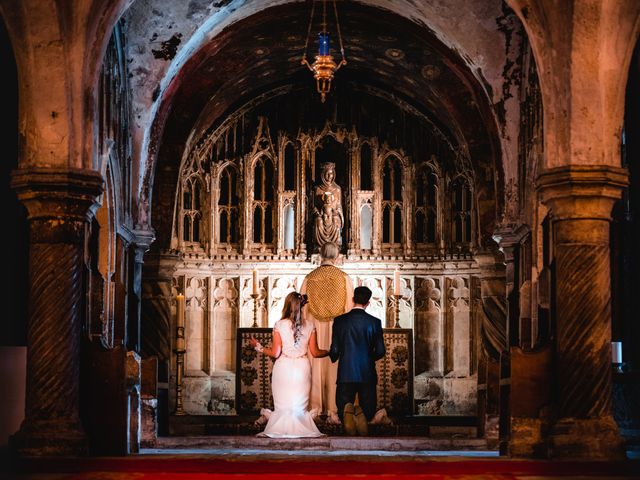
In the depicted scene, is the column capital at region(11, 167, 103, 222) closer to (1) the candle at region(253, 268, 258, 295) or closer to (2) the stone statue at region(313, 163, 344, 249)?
(1) the candle at region(253, 268, 258, 295)

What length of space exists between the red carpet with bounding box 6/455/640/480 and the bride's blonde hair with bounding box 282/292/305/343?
3.44 meters

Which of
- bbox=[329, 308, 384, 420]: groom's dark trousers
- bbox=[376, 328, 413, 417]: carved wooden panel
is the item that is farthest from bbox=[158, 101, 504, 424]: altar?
bbox=[329, 308, 384, 420]: groom's dark trousers

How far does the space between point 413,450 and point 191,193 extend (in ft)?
20.0

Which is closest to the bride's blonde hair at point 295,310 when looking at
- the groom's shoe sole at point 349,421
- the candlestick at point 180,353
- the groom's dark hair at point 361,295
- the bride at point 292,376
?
the bride at point 292,376

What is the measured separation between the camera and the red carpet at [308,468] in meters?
9.49

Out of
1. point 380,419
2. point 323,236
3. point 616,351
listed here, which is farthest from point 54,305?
point 323,236

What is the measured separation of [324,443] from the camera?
13.0 m

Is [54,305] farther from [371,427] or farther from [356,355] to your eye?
[371,427]

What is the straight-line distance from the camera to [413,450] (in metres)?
13.7

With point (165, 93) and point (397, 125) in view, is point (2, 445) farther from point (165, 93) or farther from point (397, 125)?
point (397, 125)

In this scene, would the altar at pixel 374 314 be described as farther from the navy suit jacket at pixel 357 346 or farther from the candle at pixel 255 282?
the navy suit jacket at pixel 357 346

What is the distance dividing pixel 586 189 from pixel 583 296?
872mm

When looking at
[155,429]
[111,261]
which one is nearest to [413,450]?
[155,429]

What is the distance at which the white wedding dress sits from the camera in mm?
13500
